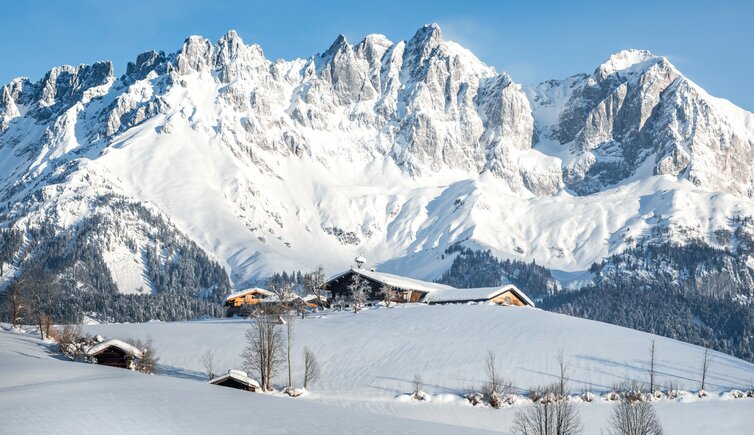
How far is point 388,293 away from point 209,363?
48.1 meters

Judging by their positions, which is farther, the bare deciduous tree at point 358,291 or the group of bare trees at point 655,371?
the bare deciduous tree at point 358,291

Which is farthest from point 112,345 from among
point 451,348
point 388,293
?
point 388,293

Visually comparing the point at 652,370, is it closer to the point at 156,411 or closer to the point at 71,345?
the point at 156,411

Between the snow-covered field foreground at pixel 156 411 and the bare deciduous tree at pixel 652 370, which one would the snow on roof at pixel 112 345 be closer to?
the snow-covered field foreground at pixel 156 411

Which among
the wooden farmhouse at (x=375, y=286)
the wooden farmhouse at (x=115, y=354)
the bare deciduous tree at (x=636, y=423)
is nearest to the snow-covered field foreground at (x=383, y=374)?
the wooden farmhouse at (x=115, y=354)

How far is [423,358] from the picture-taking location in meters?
97.9

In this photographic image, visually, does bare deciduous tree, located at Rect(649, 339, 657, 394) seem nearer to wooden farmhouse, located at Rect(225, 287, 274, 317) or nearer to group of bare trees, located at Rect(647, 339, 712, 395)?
group of bare trees, located at Rect(647, 339, 712, 395)

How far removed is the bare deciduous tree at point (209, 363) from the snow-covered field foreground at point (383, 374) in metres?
0.89

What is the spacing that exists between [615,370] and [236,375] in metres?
43.0

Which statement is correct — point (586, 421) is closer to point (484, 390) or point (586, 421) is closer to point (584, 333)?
point (484, 390)

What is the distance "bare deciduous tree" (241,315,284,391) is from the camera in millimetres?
89125

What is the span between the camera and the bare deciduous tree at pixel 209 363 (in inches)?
3798

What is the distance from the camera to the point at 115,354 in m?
92.9

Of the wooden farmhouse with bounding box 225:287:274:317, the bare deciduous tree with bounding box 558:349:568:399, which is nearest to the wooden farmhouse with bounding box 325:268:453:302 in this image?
the wooden farmhouse with bounding box 225:287:274:317
